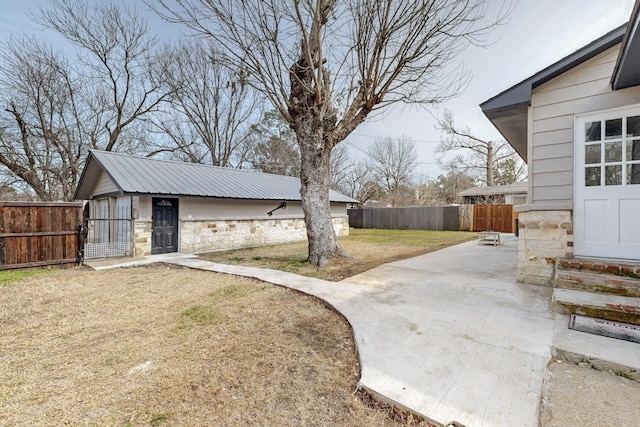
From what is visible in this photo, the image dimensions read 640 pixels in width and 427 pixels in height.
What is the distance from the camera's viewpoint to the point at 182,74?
17344 mm

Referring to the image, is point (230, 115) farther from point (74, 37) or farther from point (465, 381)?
point (465, 381)

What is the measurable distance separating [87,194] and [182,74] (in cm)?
933

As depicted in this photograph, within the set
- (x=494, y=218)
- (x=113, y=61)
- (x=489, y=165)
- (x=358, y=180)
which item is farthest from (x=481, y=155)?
(x=113, y=61)

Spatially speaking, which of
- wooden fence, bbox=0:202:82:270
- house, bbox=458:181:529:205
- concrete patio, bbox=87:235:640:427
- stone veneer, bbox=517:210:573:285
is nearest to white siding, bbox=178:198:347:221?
wooden fence, bbox=0:202:82:270

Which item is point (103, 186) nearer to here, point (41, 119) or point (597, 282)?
point (41, 119)

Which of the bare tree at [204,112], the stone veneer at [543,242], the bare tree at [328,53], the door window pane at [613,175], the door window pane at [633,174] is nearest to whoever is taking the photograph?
A: the door window pane at [633,174]

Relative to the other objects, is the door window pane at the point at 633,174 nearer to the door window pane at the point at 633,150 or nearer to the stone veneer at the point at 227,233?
the door window pane at the point at 633,150

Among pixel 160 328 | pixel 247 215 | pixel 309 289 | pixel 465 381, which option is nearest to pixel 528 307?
pixel 465 381

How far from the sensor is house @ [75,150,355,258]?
841cm

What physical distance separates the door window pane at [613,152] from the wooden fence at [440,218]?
11763 mm

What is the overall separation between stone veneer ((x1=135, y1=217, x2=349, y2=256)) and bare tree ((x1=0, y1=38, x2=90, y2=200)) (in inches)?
Answer: 399

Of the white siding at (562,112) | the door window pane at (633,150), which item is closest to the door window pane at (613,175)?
the door window pane at (633,150)

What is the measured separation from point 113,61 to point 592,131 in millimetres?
19166

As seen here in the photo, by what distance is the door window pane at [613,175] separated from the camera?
3.90 meters
